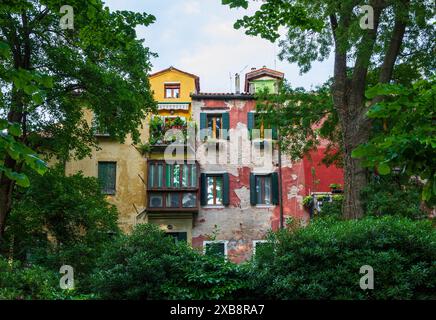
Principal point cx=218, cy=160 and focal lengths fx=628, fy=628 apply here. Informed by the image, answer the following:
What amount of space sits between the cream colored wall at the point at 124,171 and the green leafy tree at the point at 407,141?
24.5 metres

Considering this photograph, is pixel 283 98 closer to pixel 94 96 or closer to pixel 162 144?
pixel 94 96

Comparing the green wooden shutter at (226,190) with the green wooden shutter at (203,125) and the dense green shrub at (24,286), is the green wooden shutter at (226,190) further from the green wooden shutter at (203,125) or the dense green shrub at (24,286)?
the dense green shrub at (24,286)

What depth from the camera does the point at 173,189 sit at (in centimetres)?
3014

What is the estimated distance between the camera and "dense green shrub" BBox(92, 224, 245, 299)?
531 inches

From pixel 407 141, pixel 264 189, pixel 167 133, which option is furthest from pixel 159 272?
pixel 264 189

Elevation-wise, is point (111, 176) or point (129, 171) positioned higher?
point (129, 171)

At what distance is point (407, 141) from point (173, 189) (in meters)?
23.9

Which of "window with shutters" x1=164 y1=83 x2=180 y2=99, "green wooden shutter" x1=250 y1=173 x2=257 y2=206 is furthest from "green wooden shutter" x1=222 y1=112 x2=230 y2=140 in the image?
"window with shutters" x1=164 y1=83 x2=180 y2=99

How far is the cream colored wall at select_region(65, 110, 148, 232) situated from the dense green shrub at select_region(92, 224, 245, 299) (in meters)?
16.4

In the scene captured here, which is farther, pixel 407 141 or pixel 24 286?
pixel 24 286

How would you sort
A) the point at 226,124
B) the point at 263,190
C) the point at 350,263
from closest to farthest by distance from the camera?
the point at 350,263 → the point at 263,190 → the point at 226,124

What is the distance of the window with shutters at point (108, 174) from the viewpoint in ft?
103

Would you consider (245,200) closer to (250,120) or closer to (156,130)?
(250,120)

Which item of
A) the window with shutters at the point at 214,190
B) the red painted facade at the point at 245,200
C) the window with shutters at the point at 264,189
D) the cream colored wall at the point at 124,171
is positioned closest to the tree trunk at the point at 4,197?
the cream colored wall at the point at 124,171
